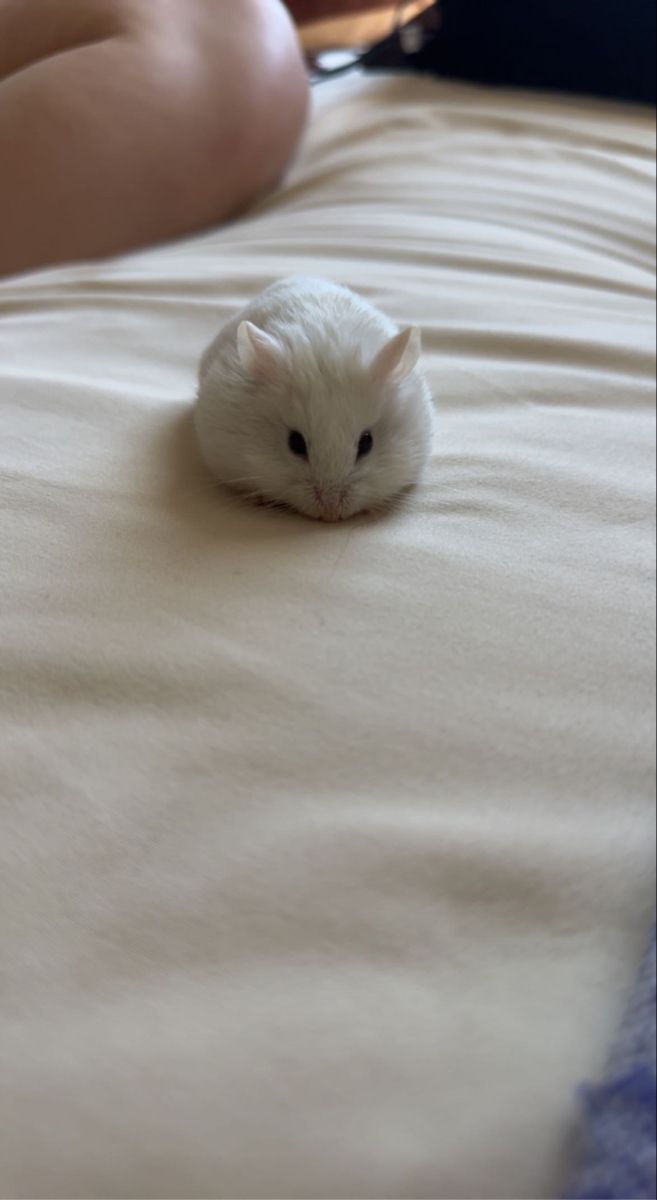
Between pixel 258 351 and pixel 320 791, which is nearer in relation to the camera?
pixel 320 791

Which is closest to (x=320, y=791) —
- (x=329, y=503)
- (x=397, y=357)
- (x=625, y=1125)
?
(x=625, y=1125)

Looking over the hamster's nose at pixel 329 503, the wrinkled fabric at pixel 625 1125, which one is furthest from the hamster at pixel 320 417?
the wrinkled fabric at pixel 625 1125

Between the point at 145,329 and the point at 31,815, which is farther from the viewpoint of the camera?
the point at 145,329

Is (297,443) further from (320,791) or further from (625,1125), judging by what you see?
(625,1125)

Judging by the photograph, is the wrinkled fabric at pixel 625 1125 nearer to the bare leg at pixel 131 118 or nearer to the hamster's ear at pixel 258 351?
the hamster's ear at pixel 258 351

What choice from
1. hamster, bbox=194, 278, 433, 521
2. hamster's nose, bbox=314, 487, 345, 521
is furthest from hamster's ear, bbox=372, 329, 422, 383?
hamster's nose, bbox=314, 487, 345, 521

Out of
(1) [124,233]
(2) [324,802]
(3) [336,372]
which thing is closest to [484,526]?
(3) [336,372]

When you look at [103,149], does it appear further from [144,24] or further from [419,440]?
[419,440]
